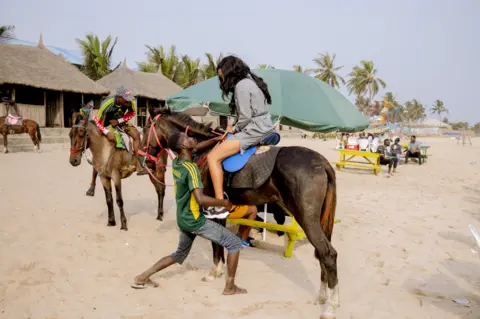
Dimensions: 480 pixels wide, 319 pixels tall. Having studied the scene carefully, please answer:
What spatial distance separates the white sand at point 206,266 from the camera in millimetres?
4039

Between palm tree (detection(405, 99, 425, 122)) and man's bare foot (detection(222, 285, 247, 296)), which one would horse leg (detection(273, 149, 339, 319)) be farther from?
palm tree (detection(405, 99, 425, 122))

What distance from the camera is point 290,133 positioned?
4691cm

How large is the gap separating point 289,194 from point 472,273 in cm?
304

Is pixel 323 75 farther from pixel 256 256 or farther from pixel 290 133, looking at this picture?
pixel 256 256

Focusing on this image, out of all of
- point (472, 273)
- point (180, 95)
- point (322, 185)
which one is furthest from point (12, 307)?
point (472, 273)

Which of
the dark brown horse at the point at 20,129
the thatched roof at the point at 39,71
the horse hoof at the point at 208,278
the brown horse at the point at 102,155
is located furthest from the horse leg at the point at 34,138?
the horse hoof at the point at 208,278

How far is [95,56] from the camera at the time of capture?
3394 centimetres

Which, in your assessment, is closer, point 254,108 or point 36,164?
point 254,108

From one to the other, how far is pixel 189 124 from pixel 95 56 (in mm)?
32623

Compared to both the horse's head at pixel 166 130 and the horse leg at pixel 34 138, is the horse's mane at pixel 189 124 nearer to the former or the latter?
the horse's head at pixel 166 130

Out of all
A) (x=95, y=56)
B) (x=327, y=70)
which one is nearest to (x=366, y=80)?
(x=327, y=70)

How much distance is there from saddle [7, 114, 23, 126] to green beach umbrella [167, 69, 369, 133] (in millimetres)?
13891

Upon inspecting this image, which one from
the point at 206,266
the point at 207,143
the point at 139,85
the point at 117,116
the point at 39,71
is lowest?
the point at 206,266

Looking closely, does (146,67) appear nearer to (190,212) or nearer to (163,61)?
(163,61)
